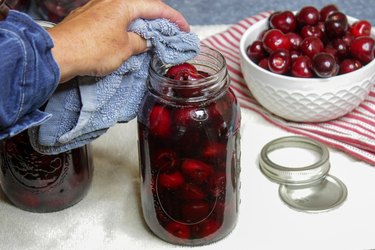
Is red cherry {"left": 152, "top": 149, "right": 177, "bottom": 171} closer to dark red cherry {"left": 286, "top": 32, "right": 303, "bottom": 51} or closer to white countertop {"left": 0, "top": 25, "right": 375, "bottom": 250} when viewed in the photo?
white countertop {"left": 0, "top": 25, "right": 375, "bottom": 250}

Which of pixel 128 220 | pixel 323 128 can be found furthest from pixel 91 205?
pixel 323 128

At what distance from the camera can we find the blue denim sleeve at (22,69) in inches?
18.6

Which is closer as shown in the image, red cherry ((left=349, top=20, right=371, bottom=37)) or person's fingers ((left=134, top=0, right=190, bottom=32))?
person's fingers ((left=134, top=0, right=190, bottom=32))

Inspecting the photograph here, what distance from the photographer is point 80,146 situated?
2.00ft

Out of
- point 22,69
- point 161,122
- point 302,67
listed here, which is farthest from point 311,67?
point 22,69

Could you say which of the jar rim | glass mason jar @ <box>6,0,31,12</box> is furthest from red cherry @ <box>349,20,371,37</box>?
glass mason jar @ <box>6,0,31,12</box>

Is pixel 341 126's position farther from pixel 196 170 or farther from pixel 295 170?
pixel 196 170

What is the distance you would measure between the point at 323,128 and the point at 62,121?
0.30 meters

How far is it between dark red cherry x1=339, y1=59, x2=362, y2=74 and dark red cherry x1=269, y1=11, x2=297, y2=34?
84 mm

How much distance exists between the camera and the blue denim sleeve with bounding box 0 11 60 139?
47 centimetres

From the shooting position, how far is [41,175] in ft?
2.08

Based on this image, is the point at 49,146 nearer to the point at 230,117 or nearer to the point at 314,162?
the point at 230,117

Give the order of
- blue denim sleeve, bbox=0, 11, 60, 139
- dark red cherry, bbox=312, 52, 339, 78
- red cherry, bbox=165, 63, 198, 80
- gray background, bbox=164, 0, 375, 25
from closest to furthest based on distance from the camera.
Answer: blue denim sleeve, bbox=0, 11, 60, 139, red cherry, bbox=165, 63, 198, 80, dark red cherry, bbox=312, 52, 339, 78, gray background, bbox=164, 0, 375, 25

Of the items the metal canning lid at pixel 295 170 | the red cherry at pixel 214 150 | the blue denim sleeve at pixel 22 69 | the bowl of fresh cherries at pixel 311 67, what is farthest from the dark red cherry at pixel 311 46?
the blue denim sleeve at pixel 22 69
